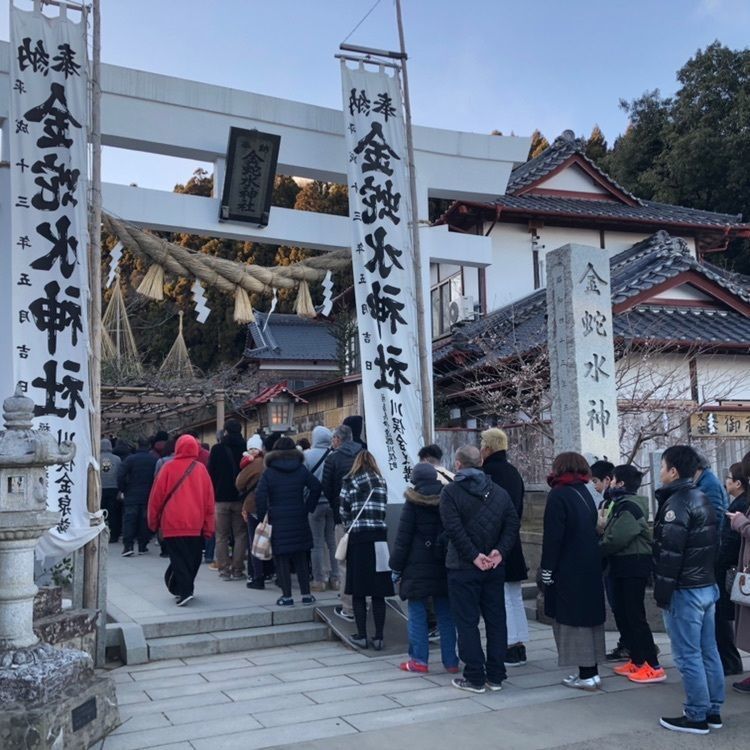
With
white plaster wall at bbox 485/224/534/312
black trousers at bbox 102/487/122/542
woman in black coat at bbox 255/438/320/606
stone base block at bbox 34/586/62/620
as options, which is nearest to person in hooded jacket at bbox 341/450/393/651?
woman in black coat at bbox 255/438/320/606

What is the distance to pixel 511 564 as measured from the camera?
23.9 ft

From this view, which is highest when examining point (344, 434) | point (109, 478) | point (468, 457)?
point (344, 434)

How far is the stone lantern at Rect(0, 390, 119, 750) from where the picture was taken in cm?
484

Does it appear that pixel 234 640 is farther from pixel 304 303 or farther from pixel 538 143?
pixel 538 143

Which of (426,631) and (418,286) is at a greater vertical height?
(418,286)

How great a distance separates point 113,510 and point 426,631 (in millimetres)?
8862

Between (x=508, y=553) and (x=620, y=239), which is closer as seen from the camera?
(x=508, y=553)

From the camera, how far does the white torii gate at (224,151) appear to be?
8633 mm

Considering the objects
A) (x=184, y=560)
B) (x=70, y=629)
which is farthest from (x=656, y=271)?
(x=70, y=629)

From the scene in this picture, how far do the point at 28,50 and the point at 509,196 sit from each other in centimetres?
1511

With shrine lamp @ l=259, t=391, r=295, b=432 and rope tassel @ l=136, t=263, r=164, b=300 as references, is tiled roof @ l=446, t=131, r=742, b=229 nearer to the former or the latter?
shrine lamp @ l=259, t=391, r=295, b=432

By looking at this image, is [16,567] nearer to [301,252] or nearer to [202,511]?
[202,511]

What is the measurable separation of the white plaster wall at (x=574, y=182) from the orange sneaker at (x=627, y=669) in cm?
1770

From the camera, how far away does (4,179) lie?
7.84 m
